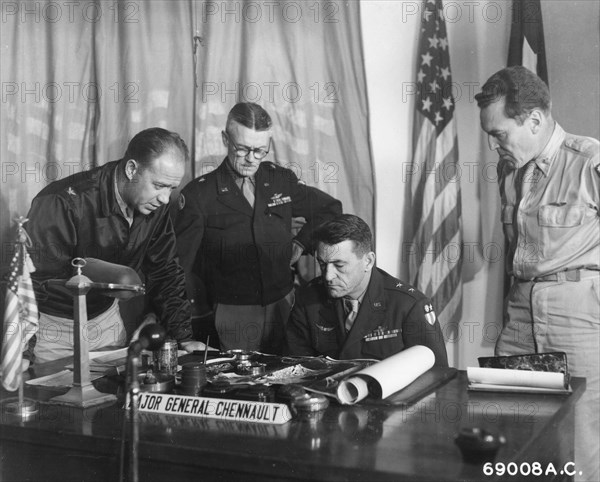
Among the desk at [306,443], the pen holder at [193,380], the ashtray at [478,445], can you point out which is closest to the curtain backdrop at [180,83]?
the pen holder at [193,380]

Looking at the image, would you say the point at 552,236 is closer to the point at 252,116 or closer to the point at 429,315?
the point at 429,315

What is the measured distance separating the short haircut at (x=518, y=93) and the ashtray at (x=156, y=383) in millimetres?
1590

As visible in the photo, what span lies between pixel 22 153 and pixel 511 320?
235 cm

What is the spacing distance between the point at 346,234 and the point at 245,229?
0.85 m

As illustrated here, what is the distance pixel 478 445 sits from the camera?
1.46 metres

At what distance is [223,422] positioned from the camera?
→ 69.9 inches

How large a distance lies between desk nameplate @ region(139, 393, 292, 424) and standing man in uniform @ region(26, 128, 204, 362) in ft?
4.10

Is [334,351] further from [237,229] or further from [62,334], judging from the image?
[62,334]

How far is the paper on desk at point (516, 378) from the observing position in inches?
78.3

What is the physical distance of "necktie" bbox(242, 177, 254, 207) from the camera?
3502 millimetres

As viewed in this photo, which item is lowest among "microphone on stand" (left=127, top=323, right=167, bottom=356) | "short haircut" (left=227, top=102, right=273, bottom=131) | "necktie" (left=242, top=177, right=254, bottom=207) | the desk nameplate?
the desk nameplate

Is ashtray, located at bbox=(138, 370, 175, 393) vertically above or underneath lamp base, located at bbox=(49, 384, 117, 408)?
above

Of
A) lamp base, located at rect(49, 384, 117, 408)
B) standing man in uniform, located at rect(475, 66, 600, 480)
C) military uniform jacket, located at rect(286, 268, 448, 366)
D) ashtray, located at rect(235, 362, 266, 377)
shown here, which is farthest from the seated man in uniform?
lamp base, located at rect(49, 384, 117, 408)

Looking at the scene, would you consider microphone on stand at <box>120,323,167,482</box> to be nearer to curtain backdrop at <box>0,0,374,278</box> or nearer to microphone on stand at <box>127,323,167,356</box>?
microphone on stand at <box>127,323,167,356</box>
